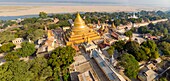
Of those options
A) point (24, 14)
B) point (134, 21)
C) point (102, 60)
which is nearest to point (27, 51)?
point (102, 60)

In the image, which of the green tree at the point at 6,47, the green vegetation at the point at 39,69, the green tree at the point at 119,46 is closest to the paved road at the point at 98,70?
the green vegetation at the point at 39,69

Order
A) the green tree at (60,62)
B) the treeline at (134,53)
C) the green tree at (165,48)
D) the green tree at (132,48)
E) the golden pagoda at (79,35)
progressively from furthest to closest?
the golden pagoda at (79,35) → the green tree at (165,48) → the green tree at (132,48) → the treeline at (134,53) → the green tree at (60,62)

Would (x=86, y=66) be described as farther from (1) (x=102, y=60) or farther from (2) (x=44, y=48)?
(2) (x=44, y=48)

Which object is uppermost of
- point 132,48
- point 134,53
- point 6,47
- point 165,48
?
point 132,48

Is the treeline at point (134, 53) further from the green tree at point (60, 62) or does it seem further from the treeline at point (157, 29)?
the treeline at point (157, 29)

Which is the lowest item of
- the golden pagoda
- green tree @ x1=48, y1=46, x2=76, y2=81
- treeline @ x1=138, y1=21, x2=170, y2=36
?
treeline @ x1=138, y1=21, x2=170, y2=36

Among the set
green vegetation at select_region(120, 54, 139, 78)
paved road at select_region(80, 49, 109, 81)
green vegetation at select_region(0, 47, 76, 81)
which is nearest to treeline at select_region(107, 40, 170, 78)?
green vegetation at select_region(120, 54, 139, 78)

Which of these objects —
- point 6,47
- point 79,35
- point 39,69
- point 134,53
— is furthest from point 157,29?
point 39,69

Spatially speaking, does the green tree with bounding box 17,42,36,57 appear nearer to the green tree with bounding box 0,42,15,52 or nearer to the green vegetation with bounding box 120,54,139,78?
the green tree with bounding box 0,42,15,52

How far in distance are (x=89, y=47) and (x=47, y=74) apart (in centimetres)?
855

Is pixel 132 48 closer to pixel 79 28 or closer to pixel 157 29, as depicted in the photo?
pixel 79 28

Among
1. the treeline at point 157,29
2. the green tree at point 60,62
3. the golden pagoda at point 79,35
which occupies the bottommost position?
the treeline at point 157,29

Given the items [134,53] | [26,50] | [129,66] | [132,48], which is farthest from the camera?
[26,50]

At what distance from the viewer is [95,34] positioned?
2652 cm
